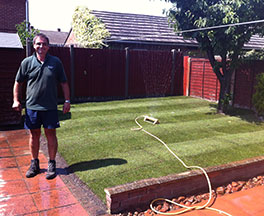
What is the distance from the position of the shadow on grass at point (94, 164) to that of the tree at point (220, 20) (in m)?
4.77

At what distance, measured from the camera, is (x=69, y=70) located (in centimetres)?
1085

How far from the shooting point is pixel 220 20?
7.72 meters

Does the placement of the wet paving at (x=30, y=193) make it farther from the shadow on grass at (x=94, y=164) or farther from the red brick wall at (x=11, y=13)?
the red brick wall at (x=11, y=13)

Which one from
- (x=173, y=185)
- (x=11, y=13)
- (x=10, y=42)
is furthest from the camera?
(x=11, y=13)

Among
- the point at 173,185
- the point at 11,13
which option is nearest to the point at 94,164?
the point at 173,185

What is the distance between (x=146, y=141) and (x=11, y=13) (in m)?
10.6

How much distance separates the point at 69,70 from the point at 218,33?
558 centimetres

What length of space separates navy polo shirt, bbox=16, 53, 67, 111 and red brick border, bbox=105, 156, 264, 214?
158 centimetres

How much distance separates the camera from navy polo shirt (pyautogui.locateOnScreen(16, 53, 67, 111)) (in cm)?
399

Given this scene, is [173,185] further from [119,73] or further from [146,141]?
[119,73]

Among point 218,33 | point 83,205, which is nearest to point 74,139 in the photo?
point 83,205

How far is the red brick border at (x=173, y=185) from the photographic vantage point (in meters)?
3.29

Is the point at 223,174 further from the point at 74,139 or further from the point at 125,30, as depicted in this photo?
the point at 125,30

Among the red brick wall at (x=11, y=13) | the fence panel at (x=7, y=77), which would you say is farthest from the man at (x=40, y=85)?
the red brick wall at (x=11, y=13)
